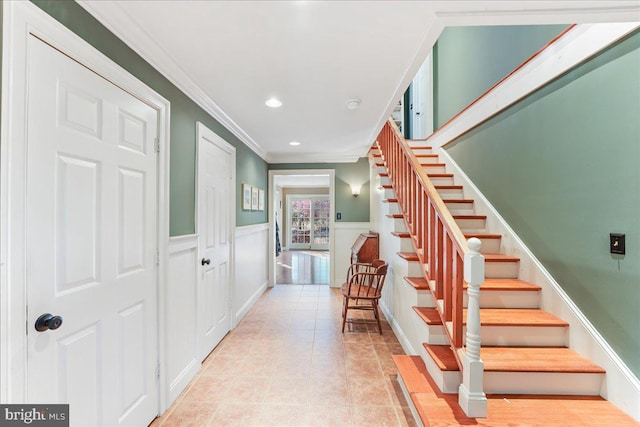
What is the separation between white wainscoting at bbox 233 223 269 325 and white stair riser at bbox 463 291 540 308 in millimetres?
2532

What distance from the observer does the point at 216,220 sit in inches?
110


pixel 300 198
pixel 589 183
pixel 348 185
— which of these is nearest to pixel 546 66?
pixel 589 183

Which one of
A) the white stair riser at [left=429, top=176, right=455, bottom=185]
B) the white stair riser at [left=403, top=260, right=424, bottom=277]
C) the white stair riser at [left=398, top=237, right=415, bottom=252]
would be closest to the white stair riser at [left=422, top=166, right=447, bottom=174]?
the white stair riser at [left=429, top=176, right=455, bottom=185]

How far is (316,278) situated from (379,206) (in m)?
2.47

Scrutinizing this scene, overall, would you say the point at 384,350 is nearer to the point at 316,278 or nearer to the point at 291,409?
the point at 291,409

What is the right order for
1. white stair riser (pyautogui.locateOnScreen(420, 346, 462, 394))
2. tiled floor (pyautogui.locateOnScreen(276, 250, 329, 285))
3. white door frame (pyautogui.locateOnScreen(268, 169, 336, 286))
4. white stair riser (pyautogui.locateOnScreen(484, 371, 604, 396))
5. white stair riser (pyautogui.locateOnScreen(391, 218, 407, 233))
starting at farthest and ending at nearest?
1. tiled floor (pyautogui.locateOnScreen(276, 250, 329, 285))
2. white door frame (pyautogui.locateOnScreen(268, 169, 336, 286))
3. white stair riser (pyautogui.locateOnScreen(391, 218, 407, 233))
4. white stair riser (pyautogui.locateOnScreen(420, 346, 462, 394))
5. white stair riser (pyautogui.locateOnScreen(484, 371, 604, 396))

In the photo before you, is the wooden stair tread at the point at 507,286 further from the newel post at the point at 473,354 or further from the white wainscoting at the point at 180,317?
the white wainscoting at the point at 180,317

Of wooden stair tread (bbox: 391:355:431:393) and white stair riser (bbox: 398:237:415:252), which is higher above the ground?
white stair riser (bbox: 398:237:415:252)

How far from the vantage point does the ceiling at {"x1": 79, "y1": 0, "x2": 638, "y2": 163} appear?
4.33 ft

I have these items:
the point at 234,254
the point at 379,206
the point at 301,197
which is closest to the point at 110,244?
the point at 234,254

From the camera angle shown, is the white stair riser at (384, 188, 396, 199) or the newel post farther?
the white stair riser at (384, 188, 396, 199)

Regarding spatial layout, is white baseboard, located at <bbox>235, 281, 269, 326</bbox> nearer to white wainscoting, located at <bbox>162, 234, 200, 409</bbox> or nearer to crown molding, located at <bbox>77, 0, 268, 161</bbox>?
white wainscoting, located at <bbox>162, 234, 200, 409</bbox>

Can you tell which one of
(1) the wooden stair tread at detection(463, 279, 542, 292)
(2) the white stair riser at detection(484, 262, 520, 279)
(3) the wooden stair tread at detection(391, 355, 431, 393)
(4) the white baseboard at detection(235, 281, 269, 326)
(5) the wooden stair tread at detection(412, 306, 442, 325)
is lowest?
(4) the white baseboard at detection(235, 281, 269, 326)

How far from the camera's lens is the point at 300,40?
1.62 meters
